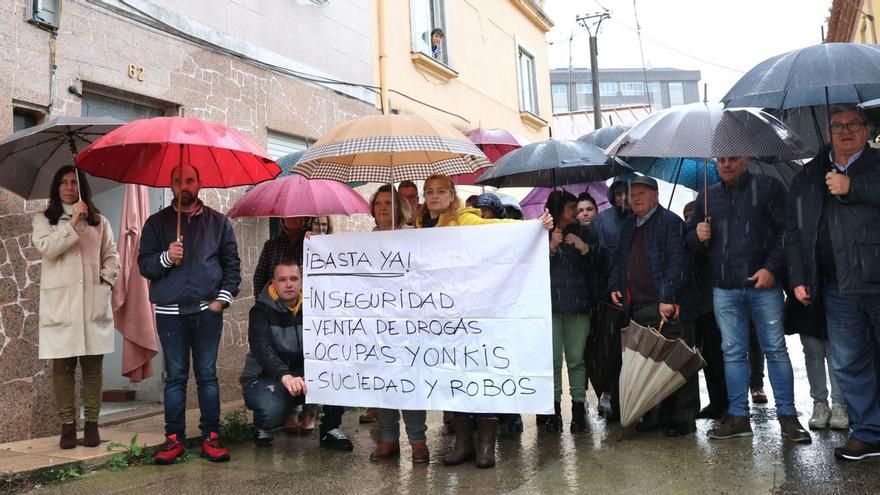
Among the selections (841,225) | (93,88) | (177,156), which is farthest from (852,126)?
(93,88)

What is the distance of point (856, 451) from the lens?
14.1 feet

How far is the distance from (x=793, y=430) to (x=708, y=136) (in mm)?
1932

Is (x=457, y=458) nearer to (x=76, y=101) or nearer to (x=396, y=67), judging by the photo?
(x=76, y=101)

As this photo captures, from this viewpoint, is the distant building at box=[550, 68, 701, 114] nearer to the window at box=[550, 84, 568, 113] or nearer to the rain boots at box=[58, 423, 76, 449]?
the window at box=[550, 84, 568, 113]

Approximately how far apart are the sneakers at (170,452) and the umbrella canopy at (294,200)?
2.00 meters

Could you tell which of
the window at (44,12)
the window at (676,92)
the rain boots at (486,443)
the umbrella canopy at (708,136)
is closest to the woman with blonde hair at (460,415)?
the rain boots at (486,443)

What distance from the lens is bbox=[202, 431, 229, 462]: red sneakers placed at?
5.01 m

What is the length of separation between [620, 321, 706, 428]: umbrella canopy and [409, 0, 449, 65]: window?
24.0 ft

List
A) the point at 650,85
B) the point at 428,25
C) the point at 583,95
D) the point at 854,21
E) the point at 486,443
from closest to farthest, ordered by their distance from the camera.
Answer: the point at 486,443 < the point at 428,25 < the point at 854,21 < the point at 583,95 < the point at 650,85

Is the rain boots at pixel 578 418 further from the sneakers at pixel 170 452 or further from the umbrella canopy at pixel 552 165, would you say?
the sneakers at pixel 170 452

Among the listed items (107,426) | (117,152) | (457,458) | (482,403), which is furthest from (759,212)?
(107,426)

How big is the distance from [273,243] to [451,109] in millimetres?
6549

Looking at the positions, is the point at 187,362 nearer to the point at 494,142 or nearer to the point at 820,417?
the point at 494,142

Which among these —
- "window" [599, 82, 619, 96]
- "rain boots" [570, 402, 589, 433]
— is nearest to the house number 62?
"rain boots" [570, 402, 589, 433]
